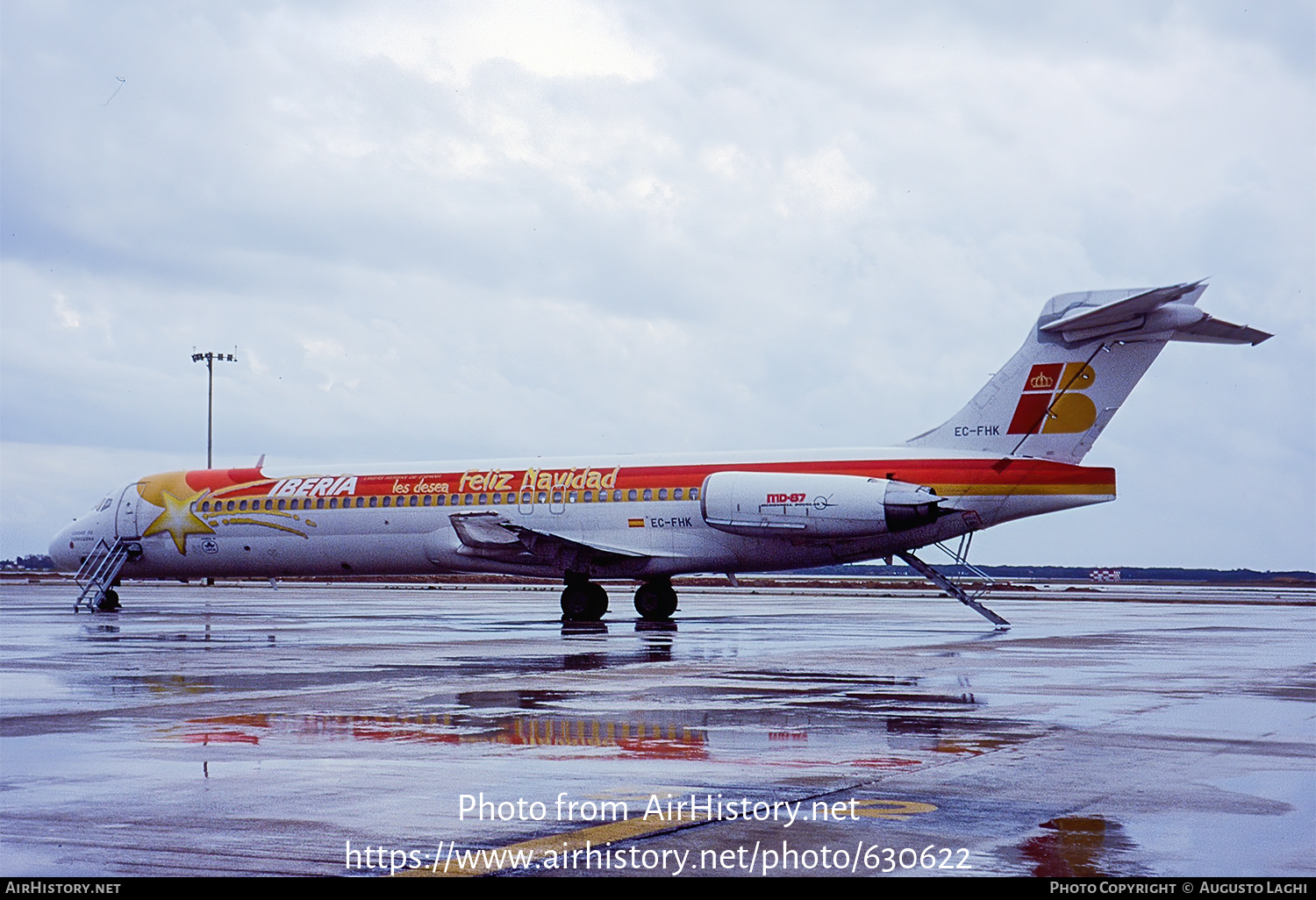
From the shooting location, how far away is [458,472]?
30828mm

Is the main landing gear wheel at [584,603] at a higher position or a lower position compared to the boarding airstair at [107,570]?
lower

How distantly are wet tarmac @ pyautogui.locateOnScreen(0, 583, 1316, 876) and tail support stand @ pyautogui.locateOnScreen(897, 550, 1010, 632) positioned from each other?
6571 millimetres

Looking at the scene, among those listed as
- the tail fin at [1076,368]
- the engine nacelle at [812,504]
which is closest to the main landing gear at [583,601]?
the engine nacelle at [812,504]

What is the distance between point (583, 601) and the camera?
94.3 ft

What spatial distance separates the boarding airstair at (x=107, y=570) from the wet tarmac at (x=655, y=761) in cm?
1518

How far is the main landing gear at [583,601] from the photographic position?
94.3 ft

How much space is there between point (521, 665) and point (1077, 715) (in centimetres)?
747

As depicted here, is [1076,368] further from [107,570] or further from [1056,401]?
[107,570]

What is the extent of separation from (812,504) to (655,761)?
17.4 m

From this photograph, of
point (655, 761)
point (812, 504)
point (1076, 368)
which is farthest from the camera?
point (812, 504)

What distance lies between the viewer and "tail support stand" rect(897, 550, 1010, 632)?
26453mm

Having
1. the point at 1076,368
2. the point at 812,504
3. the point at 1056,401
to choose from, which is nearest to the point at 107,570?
the point at 812,504
